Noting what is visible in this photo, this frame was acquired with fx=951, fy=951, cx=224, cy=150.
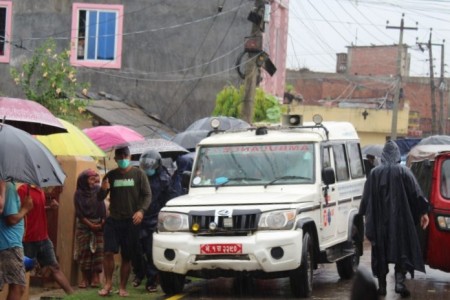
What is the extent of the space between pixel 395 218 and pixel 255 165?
207cm

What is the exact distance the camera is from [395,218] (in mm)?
11328

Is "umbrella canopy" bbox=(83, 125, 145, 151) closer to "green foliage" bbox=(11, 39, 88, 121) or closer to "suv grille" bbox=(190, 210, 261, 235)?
"suv grille" bbox=(190, 210, 261, 235)

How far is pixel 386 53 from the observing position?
73500mm

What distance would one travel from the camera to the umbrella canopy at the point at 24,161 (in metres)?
8.25

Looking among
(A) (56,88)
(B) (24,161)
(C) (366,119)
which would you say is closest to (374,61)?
(C) (366,119)

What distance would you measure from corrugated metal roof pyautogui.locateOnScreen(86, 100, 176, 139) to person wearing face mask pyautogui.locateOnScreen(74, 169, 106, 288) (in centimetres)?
1335

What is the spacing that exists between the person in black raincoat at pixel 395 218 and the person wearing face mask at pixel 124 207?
2841 mm

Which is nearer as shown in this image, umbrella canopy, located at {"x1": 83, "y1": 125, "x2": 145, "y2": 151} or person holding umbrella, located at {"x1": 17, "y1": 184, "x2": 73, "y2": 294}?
person holding umbrella, located at {"x1": 17, "y1": 184, "x2": 73, "y2": 294}

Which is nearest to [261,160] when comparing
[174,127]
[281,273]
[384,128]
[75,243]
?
[281,273]

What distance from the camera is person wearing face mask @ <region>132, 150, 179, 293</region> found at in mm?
12453

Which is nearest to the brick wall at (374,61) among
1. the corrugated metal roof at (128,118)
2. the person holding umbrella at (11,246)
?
the corrugated metal roof at (128,118)

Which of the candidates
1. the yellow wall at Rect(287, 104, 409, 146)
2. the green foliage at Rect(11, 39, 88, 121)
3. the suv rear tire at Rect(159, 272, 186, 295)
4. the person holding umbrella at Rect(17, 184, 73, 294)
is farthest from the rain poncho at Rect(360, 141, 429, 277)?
the yellow wall at Rect(287, 104, 409, 146)

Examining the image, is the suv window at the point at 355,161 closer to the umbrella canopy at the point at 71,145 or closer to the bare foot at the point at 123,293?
the umbrella canopy at the point at 71,145

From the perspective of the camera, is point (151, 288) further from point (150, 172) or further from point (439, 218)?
point (439, 218)
